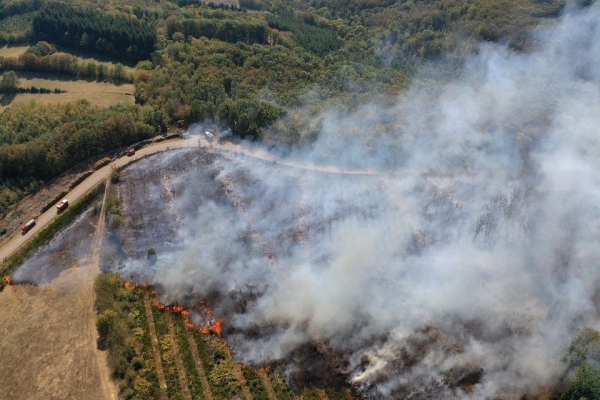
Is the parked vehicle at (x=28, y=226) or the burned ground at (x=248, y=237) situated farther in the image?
the parked vehicle at (x=28, y=226)

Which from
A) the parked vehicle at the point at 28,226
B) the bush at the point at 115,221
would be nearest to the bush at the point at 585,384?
the bush at the point at 115,221

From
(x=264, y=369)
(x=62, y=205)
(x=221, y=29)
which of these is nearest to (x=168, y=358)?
(x=264, y=369)

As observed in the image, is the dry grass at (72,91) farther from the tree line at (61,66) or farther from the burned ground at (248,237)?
the burned ground at (248,237)

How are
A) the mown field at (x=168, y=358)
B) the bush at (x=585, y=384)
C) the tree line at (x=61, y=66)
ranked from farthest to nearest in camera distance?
the tree line at (x=61, y=66)
the mown field at (x=168, y=358)
the bush at (x=585, y=384)

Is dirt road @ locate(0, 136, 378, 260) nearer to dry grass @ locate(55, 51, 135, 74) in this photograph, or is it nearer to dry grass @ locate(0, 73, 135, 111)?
dry grass @ locate(0, 73, 135, 111)

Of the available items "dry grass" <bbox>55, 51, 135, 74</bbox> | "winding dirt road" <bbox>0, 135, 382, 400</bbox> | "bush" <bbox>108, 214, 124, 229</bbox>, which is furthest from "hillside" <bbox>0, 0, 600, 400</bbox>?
"winding dirt road" <bbox>0, 135, 382, 400</bbox>
